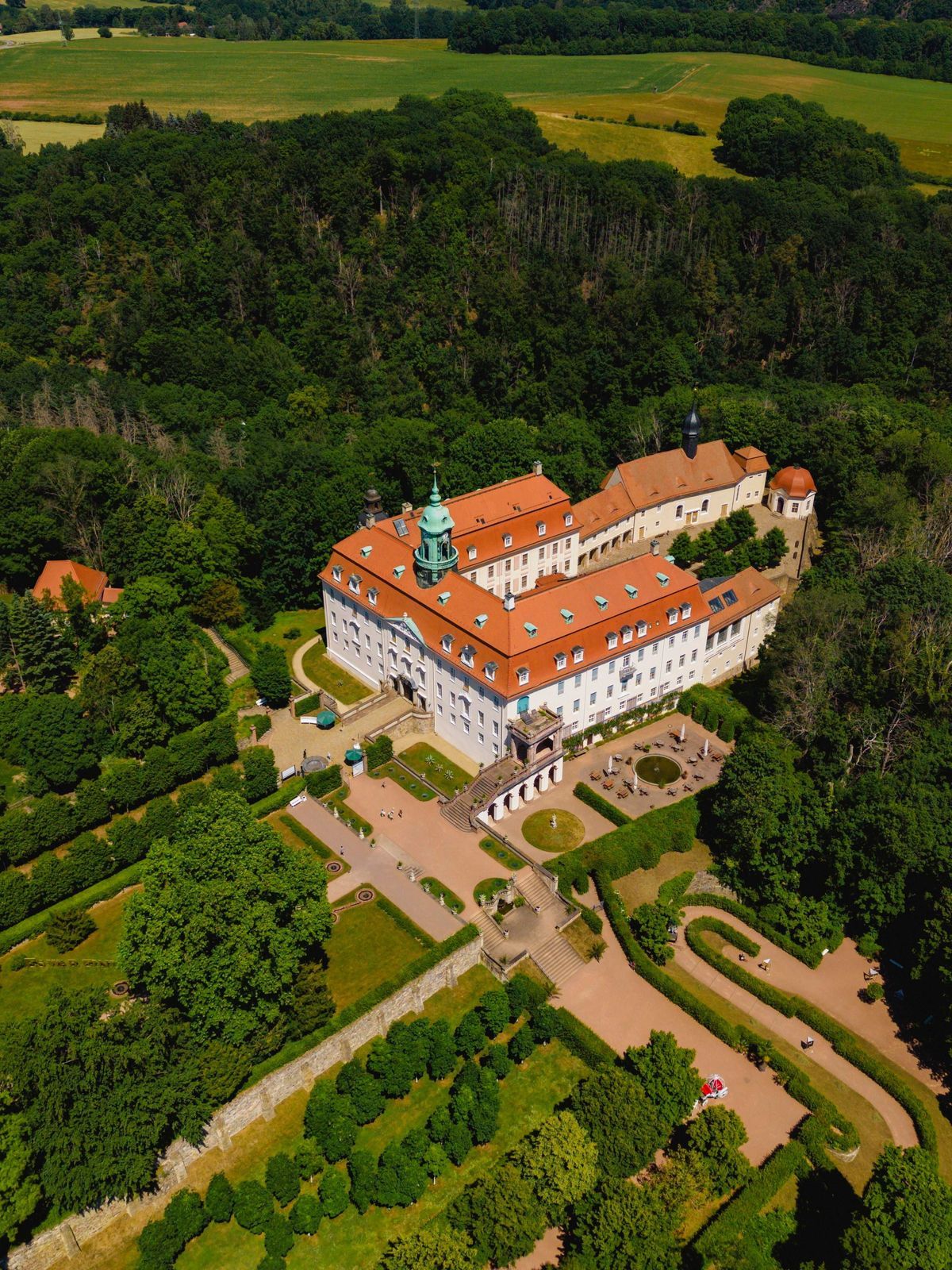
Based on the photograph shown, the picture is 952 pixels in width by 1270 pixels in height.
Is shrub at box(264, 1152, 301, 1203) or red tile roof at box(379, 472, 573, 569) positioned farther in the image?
red tile roof at box(379, 472, 573, 569)

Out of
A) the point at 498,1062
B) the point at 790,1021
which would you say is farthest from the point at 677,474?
the point at 498,1062

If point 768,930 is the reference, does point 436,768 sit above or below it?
above

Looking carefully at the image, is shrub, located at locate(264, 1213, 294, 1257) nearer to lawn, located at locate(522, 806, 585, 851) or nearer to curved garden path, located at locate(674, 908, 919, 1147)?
curved garden path, located at locate(674, 908, 919, 1147)

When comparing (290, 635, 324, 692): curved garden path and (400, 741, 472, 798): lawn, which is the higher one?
(290, 635, 324, 692): curved garden path

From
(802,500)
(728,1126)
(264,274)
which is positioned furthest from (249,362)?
(728,1126)

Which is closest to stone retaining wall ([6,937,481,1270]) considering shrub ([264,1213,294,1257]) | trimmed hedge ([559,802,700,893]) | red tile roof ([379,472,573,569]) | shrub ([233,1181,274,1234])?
shrub ([233,1181,274,1234])

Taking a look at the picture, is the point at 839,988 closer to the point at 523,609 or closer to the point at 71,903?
the point at 523,609

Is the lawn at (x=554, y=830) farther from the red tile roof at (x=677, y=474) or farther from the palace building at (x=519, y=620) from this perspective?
the red tile roof at (x=677, y=474)

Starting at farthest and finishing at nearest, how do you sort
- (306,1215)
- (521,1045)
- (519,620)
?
(519,620) < (521,1045) < (306,1215)
